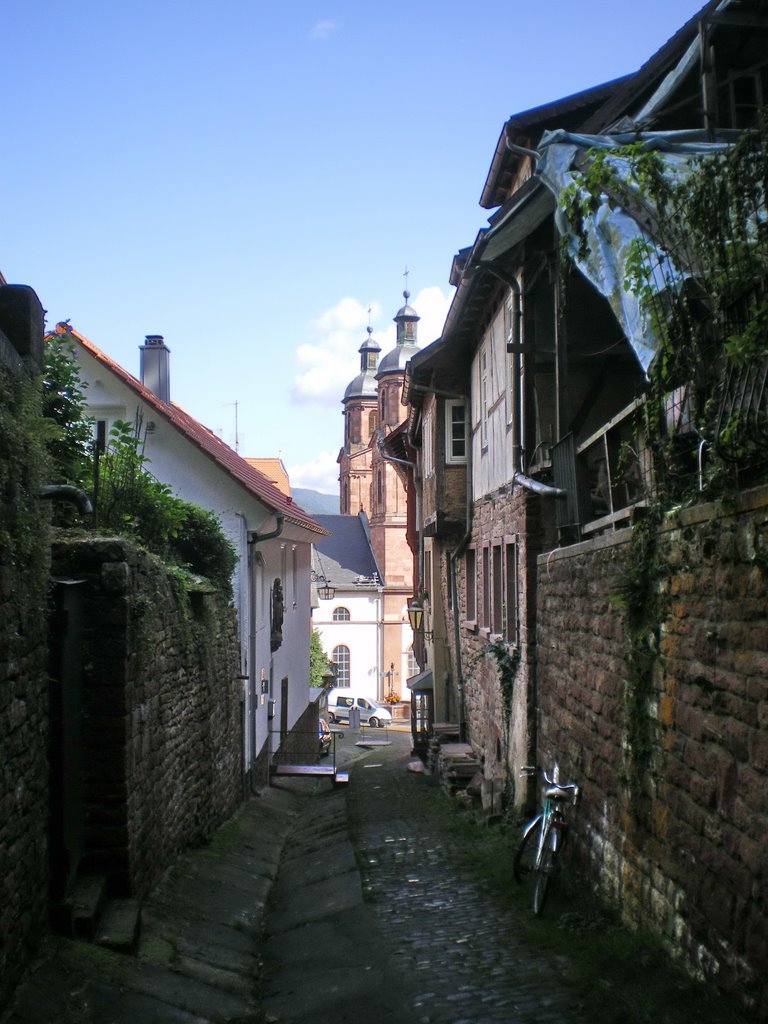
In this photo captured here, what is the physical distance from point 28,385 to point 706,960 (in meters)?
4.93

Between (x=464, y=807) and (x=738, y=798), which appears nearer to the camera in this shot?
(x=738, y=798)

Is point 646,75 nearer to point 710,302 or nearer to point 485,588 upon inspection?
point 710,302

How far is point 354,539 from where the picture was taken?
81000 millimetres

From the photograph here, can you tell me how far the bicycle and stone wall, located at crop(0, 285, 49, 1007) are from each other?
12.4ft

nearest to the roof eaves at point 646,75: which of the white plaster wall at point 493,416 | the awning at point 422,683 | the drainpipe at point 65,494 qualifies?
the white plaster wall at point 493,416

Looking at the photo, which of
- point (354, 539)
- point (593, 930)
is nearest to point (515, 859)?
point (593, 930)

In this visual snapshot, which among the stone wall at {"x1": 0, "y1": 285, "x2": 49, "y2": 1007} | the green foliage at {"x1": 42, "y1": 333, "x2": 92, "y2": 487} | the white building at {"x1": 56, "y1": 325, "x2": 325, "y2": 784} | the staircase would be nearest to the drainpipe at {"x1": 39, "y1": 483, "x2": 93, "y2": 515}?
the stone wall at {"x1": 0, "y1": 285, "x2": 49, "y2": 1007}

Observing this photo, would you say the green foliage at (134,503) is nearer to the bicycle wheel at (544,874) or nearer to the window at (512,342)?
the window at (512,342)

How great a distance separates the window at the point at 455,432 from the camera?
19641mm

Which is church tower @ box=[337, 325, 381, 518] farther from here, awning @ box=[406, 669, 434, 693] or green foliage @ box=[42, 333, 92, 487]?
green foliage @ box=[42, 333, 92, 487]

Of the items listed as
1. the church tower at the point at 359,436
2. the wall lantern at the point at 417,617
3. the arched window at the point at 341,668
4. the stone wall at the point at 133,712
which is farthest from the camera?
the church tower at the point at 359,436

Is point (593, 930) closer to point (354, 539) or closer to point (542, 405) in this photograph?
point (542, 405)

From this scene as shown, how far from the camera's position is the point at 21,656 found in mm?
6414

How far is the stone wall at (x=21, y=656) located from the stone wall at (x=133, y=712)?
108 centimetres
